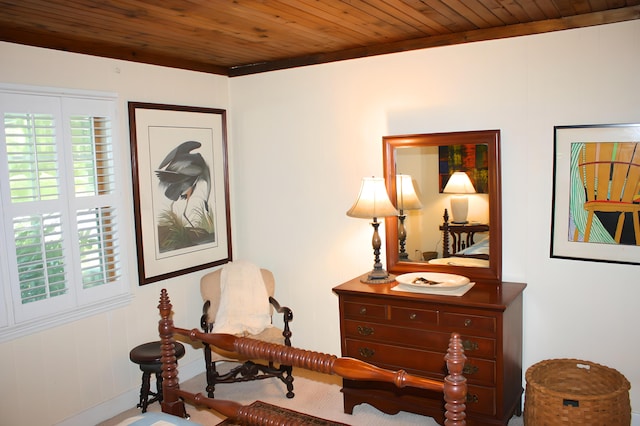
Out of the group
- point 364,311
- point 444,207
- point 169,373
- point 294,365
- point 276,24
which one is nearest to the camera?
point 294,365

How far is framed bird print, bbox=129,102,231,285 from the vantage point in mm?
3957

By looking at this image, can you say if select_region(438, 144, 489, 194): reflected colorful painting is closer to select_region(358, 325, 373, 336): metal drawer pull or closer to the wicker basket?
select_region(358, 325, 373, 336): metal drawer pull

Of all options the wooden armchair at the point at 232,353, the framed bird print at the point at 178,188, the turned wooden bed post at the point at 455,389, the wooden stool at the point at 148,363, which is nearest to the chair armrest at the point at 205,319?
the wooden armchair at the point at 232,353

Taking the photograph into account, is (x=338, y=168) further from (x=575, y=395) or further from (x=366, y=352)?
(x=575, y=395)

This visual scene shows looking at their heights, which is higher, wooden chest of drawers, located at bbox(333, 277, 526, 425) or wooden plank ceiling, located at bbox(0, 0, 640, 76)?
wooden plank ceiling, located at bbox(0, 0, 640, 76)

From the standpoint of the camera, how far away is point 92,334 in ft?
12.1

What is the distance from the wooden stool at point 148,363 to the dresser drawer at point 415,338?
121 cm

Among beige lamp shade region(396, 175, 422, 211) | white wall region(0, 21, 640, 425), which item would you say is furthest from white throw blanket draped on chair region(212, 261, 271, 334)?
beige lamp shade region(396, 175, 422, 211)

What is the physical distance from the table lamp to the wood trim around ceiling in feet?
3.10

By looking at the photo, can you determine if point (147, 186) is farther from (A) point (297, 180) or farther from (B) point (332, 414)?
(B) point (332, 414)

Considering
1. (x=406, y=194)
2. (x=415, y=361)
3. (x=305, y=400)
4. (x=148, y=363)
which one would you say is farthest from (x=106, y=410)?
(x=406, y=194)

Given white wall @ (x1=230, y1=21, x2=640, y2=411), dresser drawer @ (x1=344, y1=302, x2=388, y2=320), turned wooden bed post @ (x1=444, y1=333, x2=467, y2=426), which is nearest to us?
turned wooden bed post @ (x1=444, y1=333, x2=467, y2=426)

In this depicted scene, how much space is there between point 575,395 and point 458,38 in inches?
88.1

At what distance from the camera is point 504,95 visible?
3.51 m
